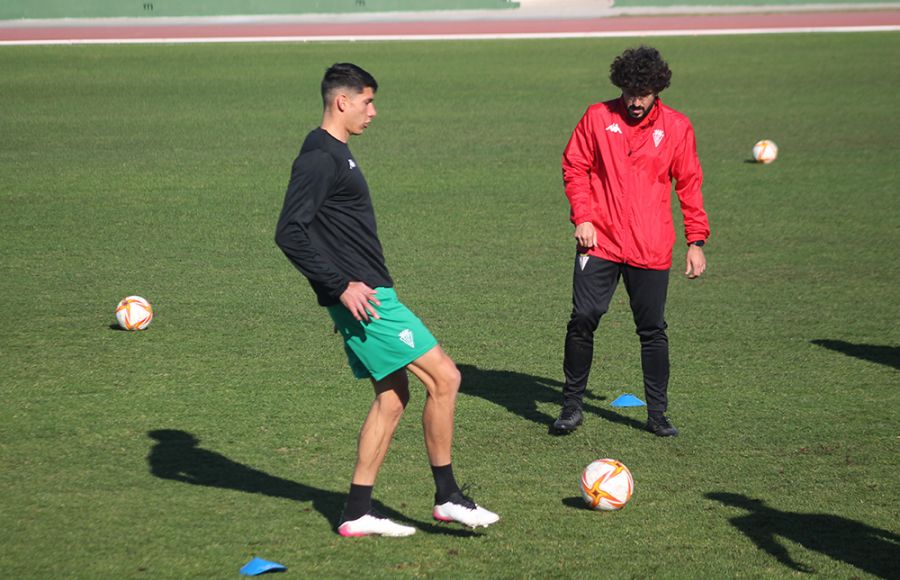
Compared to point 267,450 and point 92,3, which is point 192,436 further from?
point 92,3

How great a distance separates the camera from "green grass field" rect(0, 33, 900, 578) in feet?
20.7

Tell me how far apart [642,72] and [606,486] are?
2.54 meters

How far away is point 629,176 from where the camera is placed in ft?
25.7

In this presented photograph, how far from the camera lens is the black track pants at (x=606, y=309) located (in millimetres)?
7969

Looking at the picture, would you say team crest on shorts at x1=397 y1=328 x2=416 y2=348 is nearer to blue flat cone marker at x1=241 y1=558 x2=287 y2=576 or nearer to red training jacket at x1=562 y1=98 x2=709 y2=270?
blue flat cone marker at x1=241 y1=558 x2=287 y2=576

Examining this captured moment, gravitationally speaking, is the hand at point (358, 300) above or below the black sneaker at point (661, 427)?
above

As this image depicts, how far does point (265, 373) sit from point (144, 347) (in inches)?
49.1

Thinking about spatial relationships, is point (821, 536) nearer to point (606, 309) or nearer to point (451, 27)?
point (606, 309)

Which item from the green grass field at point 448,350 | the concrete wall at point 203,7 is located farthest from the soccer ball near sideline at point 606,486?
the concrete wall at point 203,7

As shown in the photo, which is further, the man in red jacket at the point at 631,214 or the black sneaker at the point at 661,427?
the black sneaker at the point at 661,427

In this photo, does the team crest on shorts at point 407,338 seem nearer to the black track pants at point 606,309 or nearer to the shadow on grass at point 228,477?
the shadow on grass at point 228,477

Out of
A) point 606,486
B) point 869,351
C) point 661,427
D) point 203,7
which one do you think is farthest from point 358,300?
point 203,7

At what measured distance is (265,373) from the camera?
9156mm

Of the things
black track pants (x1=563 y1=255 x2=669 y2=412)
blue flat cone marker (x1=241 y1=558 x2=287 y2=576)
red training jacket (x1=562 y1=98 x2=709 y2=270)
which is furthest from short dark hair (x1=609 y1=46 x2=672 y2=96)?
blue flat cone marker (x1=241 y1=558 x2=287 y2=576)
